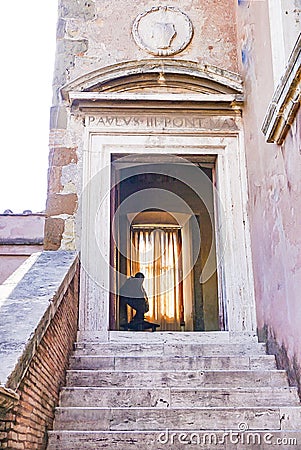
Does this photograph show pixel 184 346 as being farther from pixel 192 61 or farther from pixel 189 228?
pixel 189 228

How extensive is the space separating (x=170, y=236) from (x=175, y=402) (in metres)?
6.73

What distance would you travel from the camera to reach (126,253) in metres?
8.89

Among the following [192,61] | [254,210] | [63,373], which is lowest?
[63,373]

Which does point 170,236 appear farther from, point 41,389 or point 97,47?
point 41,389

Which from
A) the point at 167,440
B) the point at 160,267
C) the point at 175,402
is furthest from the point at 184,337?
the point at 160,267

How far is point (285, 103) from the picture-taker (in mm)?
3791

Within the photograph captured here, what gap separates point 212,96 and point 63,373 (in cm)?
291

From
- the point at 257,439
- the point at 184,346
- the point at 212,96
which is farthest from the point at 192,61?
the point at 257,439

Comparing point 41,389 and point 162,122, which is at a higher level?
point 162,122

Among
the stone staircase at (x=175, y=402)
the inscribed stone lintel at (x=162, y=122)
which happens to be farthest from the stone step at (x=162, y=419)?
the inscribed stone lintel at (x=162, y=122)

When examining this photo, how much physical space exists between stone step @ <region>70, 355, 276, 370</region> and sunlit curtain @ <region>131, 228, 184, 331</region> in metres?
5.53

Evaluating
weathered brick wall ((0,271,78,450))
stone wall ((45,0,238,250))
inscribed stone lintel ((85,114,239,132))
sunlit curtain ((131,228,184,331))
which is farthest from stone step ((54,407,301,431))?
sunlit curtain ((131,228,184,331))

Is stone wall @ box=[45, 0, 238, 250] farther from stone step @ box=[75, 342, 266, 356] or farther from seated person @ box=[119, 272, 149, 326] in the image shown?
seated person @ box=[119, 272, 149, 326]

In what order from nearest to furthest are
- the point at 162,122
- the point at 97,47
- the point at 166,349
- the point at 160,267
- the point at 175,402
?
the point at 175,402 < the point at 166,349 < the point at 162,122 < the point at 97,47 < the point at 160,267
